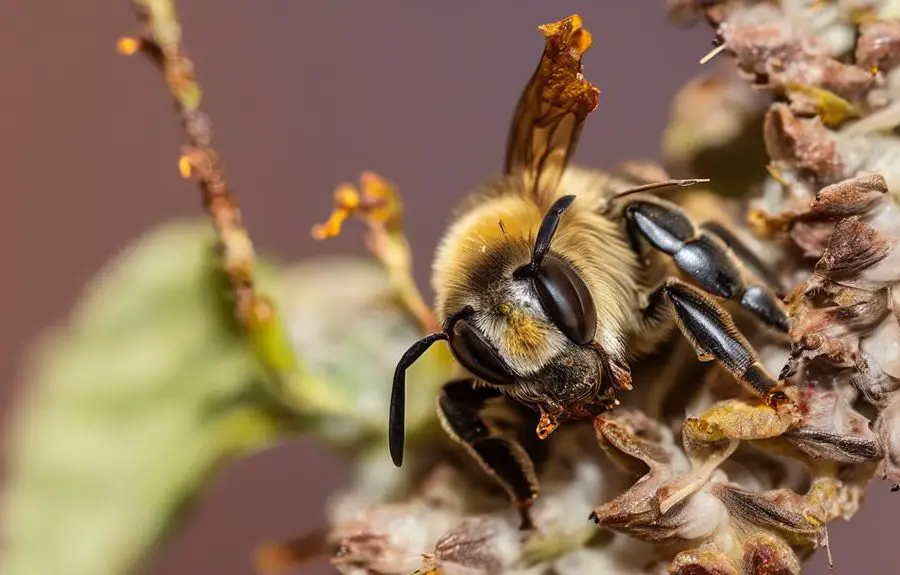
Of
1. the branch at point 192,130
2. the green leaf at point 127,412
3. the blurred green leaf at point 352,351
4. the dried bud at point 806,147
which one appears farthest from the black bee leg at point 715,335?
the green leaf at point 127,412

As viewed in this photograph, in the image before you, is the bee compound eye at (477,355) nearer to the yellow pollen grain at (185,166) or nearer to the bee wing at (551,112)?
the bee wing at (551,112)

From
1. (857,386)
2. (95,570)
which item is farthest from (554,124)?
(95,570)

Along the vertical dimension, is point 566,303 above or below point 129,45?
below

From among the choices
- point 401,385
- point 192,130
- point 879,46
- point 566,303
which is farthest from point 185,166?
point 879,46

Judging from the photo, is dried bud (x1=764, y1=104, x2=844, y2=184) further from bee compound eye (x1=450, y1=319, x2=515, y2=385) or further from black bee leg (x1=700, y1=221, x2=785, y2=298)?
bee compound eye (x1=450, y1=319, x2=515, y2=385)

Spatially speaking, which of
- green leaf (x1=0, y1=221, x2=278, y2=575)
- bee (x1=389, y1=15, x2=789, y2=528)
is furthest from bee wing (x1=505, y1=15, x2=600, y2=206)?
green leaf (x1=0, y1=221, x2=278, y2=575)

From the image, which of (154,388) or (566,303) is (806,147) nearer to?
(566,303)
